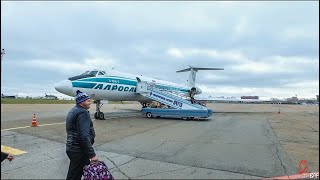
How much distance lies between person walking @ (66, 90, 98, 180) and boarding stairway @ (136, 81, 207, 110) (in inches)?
733

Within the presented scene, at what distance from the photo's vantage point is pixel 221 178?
6.30m

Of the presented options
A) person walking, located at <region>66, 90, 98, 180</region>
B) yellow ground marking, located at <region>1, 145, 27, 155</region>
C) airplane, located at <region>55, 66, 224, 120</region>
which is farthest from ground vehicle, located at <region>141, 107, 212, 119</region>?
person walking, located at <region>66, 90, 98, 180</region>

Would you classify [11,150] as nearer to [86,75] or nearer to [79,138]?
[79,138]

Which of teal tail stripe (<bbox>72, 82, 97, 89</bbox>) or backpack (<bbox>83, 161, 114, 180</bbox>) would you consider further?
teal tail stripe (<bbox>72, 82, 97, 89</bbox>)

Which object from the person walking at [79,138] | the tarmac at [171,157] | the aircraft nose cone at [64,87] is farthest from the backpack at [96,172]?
the aircraft nose cone at [64,87]

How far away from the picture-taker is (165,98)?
24.8m

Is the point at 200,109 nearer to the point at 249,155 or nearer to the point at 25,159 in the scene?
the point at 249,155

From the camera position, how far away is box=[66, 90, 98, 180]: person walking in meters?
4.60

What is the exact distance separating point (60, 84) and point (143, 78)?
30.5ft

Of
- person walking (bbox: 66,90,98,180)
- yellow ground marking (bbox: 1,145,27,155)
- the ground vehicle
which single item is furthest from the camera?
the ground vehicle

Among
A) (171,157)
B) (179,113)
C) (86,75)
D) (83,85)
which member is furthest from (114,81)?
(171,157)

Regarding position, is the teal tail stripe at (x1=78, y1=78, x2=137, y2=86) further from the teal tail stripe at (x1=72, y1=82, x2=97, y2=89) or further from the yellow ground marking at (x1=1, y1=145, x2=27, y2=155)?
the yellow ground marking at (x1=1, y1=145, x2=27, y2=155)

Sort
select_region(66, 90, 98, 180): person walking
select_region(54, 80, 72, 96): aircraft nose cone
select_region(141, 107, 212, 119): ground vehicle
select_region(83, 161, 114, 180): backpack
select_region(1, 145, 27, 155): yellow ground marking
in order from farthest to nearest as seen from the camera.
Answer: select_region(141, 107, 212, 119): ground vehicle
select_region(54, 80, 72, 96): aircraft nose cone
select_region(1, 145, 27, 155): yellow ground marking
select_region(66, 90, 98, 180): person walking
select_region(83, 161, 114, 180): backpack

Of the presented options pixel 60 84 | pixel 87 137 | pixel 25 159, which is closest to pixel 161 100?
pixel 60 84
